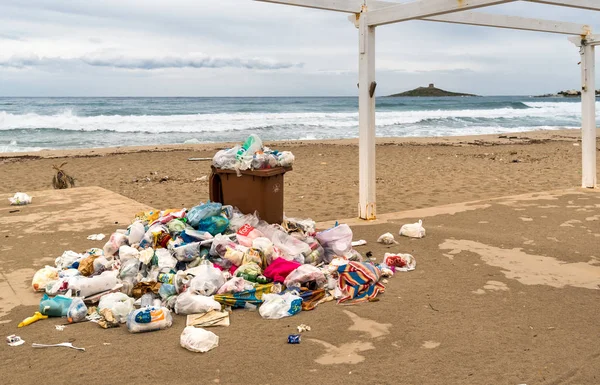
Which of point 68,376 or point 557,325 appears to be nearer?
point 68,376

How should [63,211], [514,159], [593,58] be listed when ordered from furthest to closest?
[514,159] < [593,58] < [63,211]

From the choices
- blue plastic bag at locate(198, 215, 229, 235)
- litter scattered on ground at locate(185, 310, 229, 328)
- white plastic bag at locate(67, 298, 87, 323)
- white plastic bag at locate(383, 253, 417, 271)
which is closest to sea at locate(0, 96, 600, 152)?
blue plastic bag at locate(198, 215, 229, 235)

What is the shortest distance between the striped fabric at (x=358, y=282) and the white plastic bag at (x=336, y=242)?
55cm

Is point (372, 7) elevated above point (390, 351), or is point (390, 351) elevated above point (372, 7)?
point (372, 7)

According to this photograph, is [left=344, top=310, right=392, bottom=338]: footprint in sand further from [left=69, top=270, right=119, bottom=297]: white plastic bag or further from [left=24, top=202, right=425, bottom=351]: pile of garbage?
[left=69, top=270, right=119, bottom=297]: white plastic bag

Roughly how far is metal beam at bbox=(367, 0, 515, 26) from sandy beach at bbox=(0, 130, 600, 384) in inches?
99.0

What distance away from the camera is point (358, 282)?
4.88 m

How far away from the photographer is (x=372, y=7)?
7.25m

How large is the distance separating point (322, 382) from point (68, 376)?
150cm

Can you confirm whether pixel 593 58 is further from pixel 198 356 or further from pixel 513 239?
pixel 198 356

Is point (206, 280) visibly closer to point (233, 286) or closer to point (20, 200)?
point (233, 286)

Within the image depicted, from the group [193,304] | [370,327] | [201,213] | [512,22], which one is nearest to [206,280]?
[193,304]

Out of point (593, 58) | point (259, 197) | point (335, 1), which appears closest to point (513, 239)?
point (259, 197)

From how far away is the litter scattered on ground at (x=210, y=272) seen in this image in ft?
14.4
